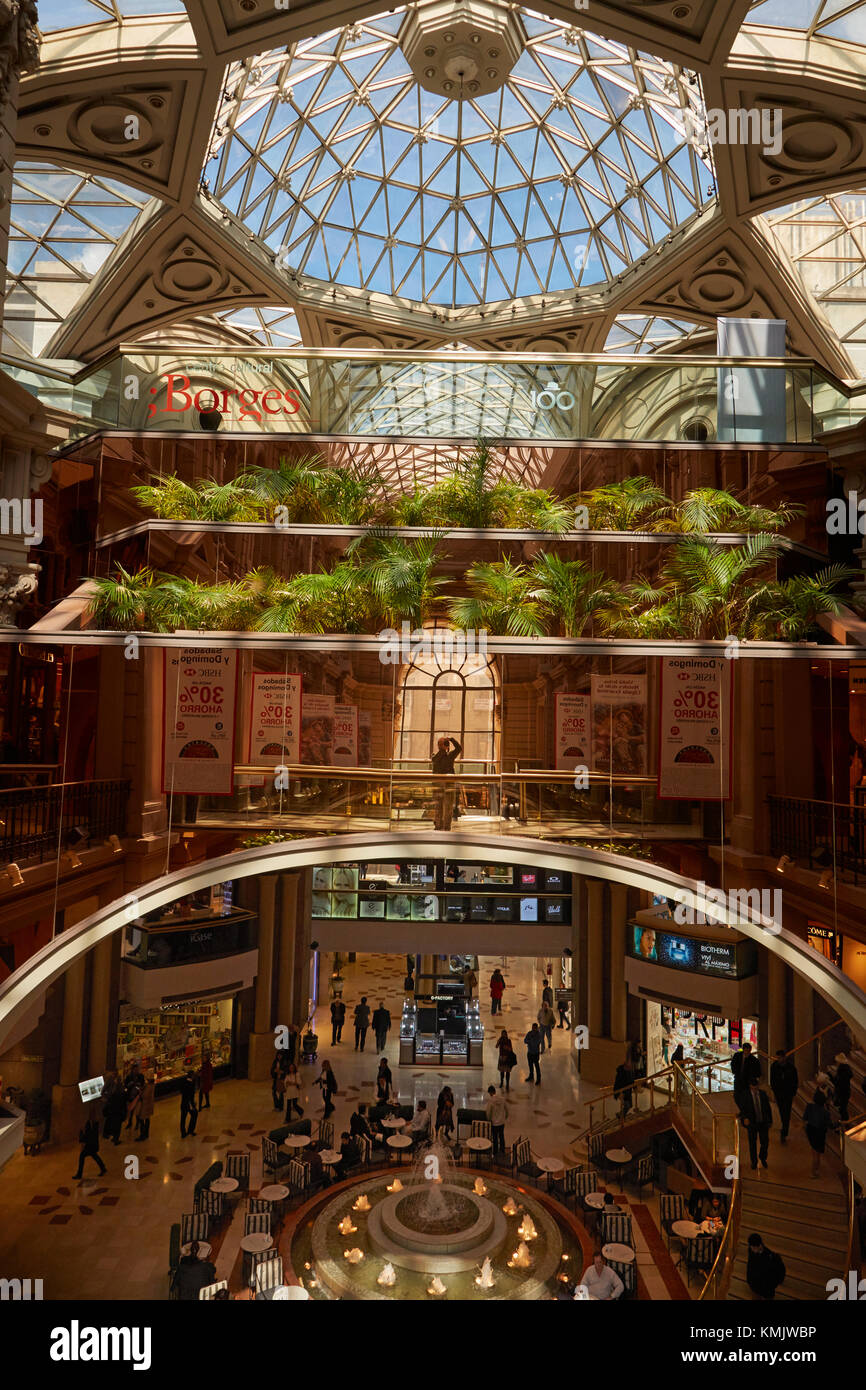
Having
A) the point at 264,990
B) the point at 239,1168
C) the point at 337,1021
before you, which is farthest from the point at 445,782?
the point at 337,1021

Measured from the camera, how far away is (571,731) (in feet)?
35.9

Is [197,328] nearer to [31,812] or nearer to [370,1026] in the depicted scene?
[31,812]

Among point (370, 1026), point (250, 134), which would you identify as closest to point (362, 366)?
point (250, 134)

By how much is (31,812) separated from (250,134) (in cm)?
1501

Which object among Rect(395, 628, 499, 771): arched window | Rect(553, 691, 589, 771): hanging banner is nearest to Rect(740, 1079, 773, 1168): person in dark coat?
Rect(553, 691, 589, 771): hanging banner

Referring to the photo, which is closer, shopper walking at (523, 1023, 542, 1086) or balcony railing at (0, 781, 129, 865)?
balcony railing at (0, 781, 129, 865)

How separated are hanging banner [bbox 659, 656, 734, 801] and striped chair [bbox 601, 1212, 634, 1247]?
606 centimetres

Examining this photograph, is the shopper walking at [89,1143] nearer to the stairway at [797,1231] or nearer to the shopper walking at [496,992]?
the stairway at [797,1231]

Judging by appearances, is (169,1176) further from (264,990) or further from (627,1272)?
(627,1272)

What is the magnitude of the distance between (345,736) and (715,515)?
5649 millimetres

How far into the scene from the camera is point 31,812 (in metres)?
9.65

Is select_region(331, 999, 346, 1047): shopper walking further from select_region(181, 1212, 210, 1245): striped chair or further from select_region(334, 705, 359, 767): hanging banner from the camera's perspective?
select_region(334, 705, 359, 767): hanging banner

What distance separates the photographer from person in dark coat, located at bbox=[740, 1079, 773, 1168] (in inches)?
501

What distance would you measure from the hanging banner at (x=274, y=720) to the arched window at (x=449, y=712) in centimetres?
134
